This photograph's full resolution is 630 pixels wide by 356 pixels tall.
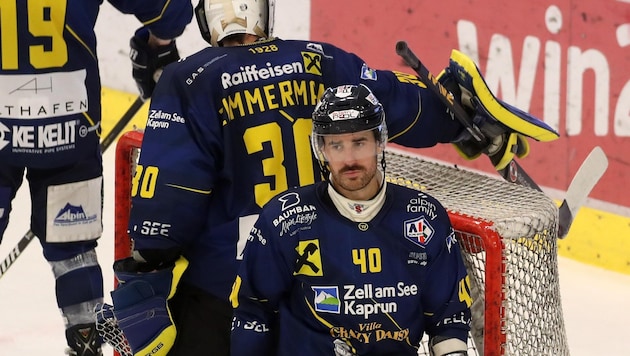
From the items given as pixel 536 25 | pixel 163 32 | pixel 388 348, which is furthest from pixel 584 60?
pixel 388 348

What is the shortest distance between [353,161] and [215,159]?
440 millimetres

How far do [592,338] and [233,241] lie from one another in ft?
6.50

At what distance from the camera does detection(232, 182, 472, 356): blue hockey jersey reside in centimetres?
314

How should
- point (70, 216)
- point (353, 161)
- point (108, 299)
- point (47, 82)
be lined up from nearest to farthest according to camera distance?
point (353, 161), point (47, 82), point (70, 216), point (108, 299)

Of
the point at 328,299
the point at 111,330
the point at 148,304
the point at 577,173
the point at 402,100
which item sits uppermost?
the point at 402,100

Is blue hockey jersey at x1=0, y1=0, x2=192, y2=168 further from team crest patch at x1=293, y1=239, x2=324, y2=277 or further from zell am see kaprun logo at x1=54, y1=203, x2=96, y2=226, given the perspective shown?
team crest patch at x1=293, y1=239, x2=324, y2=277

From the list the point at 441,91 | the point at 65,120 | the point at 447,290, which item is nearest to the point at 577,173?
the point at 441,91

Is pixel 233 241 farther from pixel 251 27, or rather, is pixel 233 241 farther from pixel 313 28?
pixel 313 28

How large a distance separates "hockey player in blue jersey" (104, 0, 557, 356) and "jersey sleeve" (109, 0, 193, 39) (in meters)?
0.74

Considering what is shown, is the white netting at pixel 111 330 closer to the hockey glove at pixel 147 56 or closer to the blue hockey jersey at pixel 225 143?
the blue hockey jersey at pixel 225 143

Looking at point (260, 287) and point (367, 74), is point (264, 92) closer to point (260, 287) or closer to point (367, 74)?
point (367, 74)

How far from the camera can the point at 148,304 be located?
3523 mm

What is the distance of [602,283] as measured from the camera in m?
5.45

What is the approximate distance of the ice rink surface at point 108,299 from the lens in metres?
5.01
